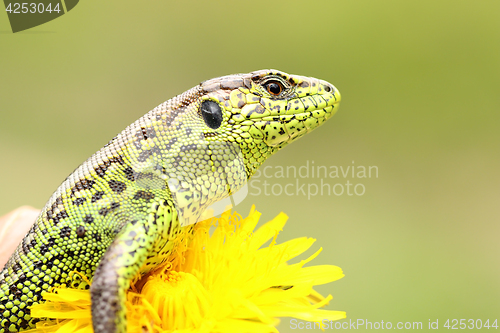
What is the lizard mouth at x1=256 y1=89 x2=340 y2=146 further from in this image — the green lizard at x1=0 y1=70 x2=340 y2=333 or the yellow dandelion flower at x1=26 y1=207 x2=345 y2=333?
the yellow dandelion flower at x1=26 y1=207 x2=345 y2=333

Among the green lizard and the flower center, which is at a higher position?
the green lizard

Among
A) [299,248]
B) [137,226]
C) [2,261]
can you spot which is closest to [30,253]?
[137,226]

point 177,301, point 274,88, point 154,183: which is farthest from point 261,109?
point 177,301

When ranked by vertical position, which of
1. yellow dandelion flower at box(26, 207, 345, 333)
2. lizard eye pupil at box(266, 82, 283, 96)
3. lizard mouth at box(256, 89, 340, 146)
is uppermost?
lizard eye pupil at box(266, 82, 283, 96)

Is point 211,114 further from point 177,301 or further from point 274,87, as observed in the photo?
point 177,301

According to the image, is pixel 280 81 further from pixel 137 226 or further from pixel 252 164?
pixel 137 226

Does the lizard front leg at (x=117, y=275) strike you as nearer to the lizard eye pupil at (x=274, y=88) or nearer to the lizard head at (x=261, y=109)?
the lizard head at (x=261, y=109)

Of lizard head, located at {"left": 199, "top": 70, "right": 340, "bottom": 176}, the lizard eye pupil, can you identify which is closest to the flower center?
lizard head, located at {"left": 199, "top": 70, "right": 340, "bottom": 176}
